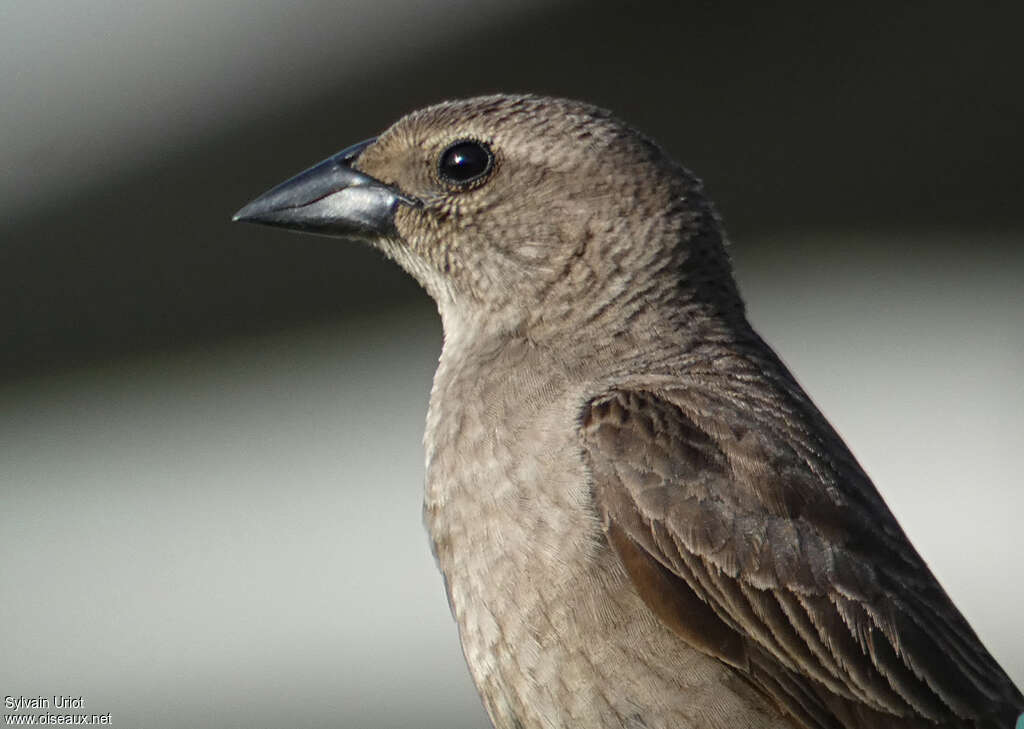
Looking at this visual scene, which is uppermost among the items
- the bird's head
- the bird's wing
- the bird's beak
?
the bird's beak

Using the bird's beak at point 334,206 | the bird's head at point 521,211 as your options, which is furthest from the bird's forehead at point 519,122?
the bird's beak at point 334,206

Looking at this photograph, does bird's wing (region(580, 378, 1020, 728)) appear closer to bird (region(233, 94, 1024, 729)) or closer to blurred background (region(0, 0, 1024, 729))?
bird (region(233, 94, 1024, 729))

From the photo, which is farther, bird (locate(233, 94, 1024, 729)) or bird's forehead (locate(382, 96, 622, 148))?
bird's forehead (locate(382, 96, 622, 148))

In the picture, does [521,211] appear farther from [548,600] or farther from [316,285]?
[316,285]

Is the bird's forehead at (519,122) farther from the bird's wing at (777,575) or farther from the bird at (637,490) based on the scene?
the bird's wing at (777,575)

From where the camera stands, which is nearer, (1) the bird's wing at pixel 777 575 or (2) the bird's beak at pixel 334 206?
(1) the bird's wing at pixel 777 575

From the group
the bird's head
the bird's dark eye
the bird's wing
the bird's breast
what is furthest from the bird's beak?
the bird's wing

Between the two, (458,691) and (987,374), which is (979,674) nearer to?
(987,374)

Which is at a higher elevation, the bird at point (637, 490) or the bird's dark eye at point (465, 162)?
the bird's dark eye at point (465, 162)
